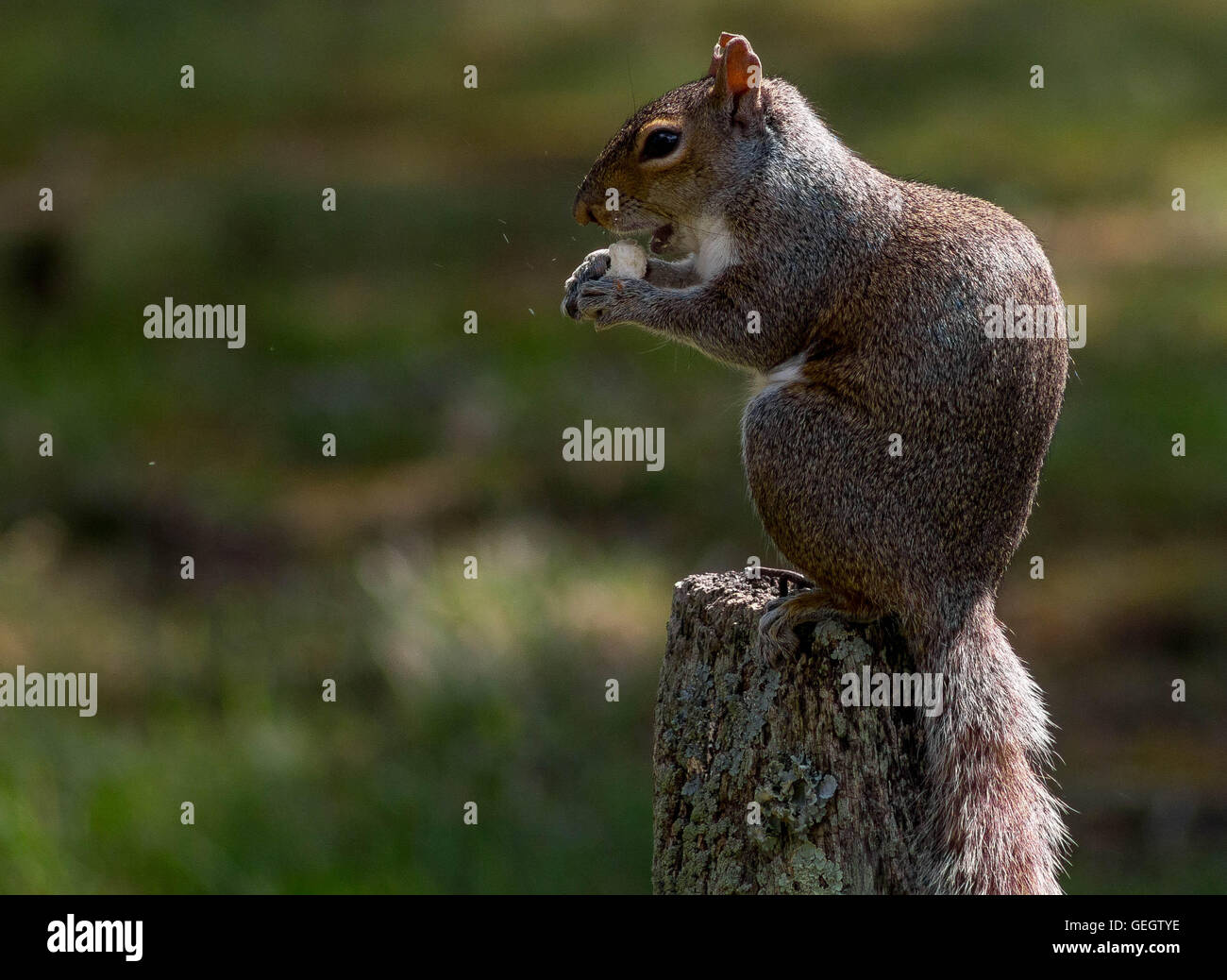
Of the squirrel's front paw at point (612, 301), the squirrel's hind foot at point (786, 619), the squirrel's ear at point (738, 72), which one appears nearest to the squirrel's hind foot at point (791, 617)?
the squirrel's hind foot at point (786, 619)

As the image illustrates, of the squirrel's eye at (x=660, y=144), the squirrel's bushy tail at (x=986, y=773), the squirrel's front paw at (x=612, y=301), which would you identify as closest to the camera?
the squirrel's bushy tail at (x=986, y=773)

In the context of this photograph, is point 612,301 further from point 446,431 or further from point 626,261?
point 446,431

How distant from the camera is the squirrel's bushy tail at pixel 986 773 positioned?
2.99 meters

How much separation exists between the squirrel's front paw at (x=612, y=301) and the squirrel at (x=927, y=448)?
198 millimetres

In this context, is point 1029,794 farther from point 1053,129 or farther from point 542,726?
point 1053,129

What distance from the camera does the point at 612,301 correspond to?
3.69 metres

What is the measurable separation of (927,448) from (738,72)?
3.63 feet

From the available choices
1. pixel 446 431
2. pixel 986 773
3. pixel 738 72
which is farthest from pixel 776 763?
pixel 446 431

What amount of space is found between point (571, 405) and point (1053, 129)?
15.4 ft

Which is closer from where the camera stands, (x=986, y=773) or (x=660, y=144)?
(x=986, y=773)

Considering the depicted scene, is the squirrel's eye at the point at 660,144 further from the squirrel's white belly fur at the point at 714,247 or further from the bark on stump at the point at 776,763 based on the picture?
the bark on stump at the point at 776,763

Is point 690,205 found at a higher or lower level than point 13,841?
higher
